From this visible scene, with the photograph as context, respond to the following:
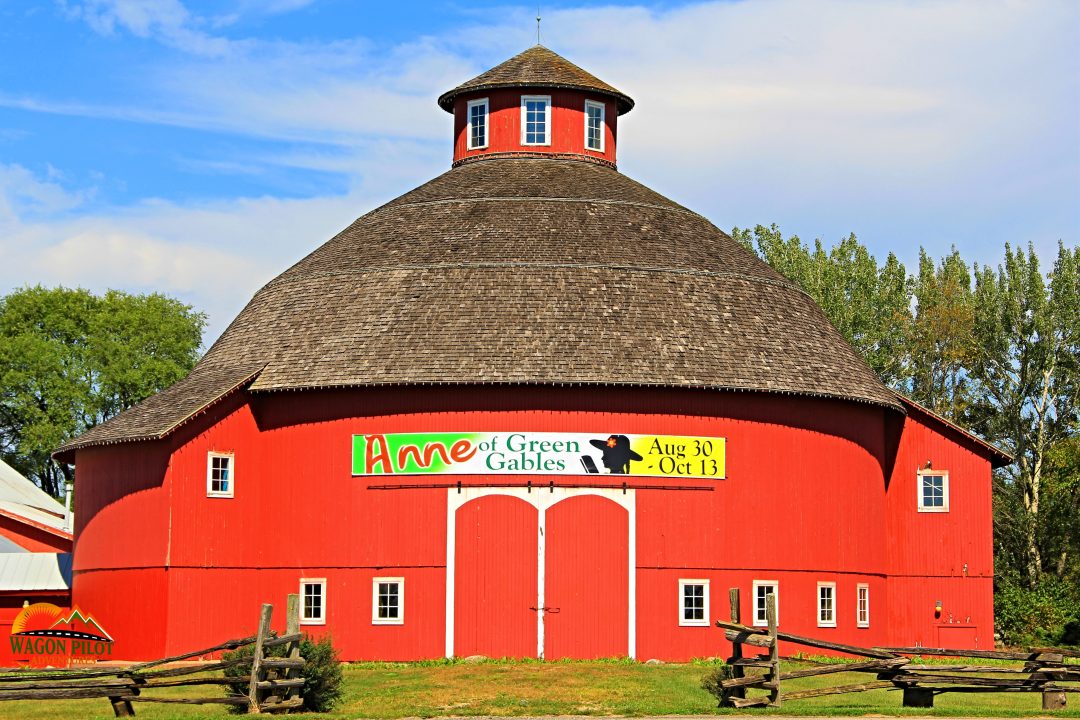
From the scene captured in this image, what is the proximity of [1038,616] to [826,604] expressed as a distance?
12.2 meters

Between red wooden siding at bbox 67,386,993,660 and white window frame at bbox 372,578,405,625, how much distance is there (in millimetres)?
129

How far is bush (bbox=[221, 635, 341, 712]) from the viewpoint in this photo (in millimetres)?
22312

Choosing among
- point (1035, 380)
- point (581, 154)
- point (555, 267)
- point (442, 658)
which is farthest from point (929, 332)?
point (442, 658)

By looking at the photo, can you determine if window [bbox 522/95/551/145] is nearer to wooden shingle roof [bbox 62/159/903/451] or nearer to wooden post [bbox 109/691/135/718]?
wooden shingle roof [bbox 62/159/903/451]

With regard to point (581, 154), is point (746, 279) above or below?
below

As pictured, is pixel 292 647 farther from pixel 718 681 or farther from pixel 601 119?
pixel 601 119

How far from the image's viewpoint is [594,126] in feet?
132

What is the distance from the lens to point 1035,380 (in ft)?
166

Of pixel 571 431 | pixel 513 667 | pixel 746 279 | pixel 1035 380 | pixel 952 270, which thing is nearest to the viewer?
pixel 513 667

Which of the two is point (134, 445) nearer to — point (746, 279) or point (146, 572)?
point (146, 572)

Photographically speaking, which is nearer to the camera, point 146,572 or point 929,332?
A: point 146,572

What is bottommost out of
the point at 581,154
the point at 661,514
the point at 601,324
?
the point at 661,514

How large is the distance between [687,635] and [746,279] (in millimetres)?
7645

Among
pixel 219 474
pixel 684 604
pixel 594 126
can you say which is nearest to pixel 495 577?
pixel 684 604
